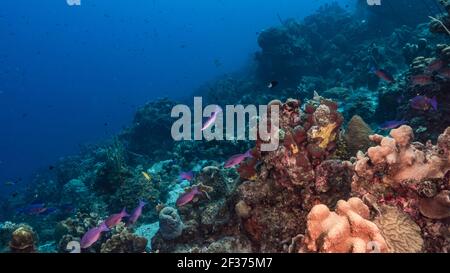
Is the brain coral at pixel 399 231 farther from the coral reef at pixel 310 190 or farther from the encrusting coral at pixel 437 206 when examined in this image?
the encrusting coral at pixel 437 206

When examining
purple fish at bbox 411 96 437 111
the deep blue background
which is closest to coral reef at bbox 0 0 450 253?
purple fish at bbox 411 96 437 111

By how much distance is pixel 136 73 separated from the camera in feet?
407

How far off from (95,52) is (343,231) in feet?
602

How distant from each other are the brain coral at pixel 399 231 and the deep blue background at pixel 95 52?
7545cm

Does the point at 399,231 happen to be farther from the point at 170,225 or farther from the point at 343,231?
the point at 170,225

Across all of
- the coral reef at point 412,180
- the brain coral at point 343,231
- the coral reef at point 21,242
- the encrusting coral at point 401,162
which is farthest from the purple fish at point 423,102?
the coral reef at point 21,242

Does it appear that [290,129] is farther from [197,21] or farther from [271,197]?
[197,21]

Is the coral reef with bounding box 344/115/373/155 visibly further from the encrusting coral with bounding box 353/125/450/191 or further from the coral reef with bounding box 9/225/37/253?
the coral reef with bounding box 9/225/37/253

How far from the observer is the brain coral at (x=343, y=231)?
319 cm

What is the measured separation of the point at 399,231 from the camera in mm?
3756

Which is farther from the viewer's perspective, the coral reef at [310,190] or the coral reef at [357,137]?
the coral reef at [357,137]

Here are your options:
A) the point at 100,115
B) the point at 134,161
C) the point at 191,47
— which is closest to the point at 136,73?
the point at 191,47

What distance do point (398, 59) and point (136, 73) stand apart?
11506cm
